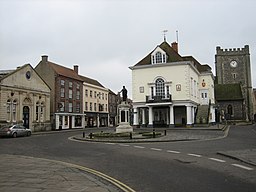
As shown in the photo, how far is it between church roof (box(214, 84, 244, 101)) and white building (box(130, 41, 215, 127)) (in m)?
21.6

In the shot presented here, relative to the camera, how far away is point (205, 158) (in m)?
13.7

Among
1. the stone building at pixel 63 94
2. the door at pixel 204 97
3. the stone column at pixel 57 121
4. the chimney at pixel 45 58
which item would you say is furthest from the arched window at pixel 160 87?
the chimney at pixel 45 58

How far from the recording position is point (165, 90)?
51.0 metres

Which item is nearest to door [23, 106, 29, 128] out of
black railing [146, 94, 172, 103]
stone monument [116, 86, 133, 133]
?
black railing [146, 94, 172, 103]

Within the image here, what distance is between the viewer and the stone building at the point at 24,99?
42.4m

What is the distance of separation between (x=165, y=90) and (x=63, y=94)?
67.3 ft

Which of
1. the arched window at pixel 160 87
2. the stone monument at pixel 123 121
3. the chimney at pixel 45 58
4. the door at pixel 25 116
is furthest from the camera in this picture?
the chimney at pixel 45 58

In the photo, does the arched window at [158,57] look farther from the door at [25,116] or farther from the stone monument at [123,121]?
the door at [25,116]

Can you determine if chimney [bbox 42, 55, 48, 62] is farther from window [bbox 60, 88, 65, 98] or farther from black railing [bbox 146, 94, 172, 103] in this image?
black railing [bbox 146, 94, 172, 103]

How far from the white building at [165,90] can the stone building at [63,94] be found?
14591mm

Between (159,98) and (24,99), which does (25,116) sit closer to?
(24,99)

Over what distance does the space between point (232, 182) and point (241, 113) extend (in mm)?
69195

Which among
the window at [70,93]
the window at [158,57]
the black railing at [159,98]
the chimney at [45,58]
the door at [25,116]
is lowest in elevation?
the door at [25,116]

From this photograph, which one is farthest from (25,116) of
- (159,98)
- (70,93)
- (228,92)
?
(228,92)
